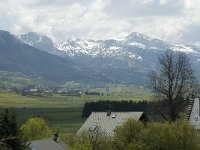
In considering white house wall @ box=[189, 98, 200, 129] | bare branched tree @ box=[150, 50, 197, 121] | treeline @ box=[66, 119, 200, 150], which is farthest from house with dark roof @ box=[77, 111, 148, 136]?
bare branched tree @ box=[150, 50, 197, 121]

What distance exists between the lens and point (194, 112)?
67.8 m

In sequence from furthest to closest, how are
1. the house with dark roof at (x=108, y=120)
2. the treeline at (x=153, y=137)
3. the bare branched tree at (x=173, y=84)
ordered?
the house with dark roof at (x=108, y=120), the bare branched tree at (x=173, y=84), the treeline at (x=153, y=137)

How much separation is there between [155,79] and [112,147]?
435 inches

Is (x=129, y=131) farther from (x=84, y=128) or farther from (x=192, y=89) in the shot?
(x=84, y=128)

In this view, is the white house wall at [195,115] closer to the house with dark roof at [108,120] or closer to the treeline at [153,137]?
the treeline at [153,137]

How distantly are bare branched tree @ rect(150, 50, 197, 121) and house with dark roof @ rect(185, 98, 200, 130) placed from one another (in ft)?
3.51

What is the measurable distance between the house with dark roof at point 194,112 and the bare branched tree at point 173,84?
107cm

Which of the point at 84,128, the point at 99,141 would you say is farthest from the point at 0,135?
the point at 84,128

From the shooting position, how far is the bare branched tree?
65.9 meters

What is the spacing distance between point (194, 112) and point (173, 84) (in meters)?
5.18

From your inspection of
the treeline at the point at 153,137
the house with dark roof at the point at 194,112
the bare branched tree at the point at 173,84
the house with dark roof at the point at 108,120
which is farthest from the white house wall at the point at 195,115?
the house with dark roof at the point at 108,120

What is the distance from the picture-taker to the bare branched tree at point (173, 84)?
6588cm

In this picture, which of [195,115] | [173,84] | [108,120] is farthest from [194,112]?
[108,120]

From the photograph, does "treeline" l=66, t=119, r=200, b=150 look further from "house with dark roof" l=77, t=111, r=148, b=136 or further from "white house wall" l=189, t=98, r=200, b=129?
"house with dark roof" l=77, t=111, r=148, b=136
